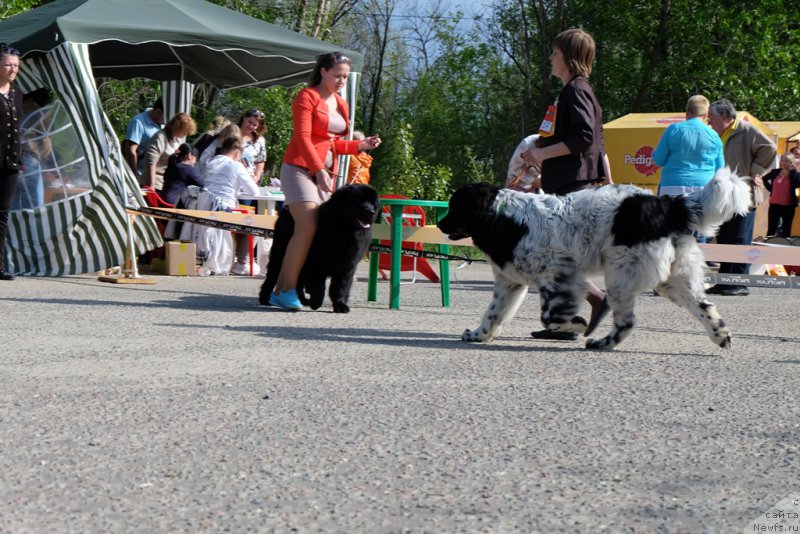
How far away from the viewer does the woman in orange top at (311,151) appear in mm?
7852

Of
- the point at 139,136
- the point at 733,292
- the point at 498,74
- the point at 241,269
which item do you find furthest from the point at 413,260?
the point at 498,74

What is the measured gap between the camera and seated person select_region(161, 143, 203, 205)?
12.3m

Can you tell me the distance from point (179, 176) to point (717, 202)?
7.87 m

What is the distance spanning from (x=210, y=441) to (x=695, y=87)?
24009 millimetres

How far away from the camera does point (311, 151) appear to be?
25.6 feet

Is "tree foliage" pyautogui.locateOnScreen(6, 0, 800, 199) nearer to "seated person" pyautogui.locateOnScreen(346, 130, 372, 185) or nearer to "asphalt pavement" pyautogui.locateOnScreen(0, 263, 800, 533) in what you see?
"seated person" pyautogui.locateOnScreen(346, 130, 372, 185)

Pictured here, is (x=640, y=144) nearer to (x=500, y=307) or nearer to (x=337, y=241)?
(x=337, y=241)

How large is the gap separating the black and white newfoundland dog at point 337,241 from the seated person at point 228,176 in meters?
4.04

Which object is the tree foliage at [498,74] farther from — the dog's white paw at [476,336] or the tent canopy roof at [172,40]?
the dog's white paw at [476,336]

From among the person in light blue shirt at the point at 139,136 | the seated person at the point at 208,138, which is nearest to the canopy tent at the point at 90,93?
the seated person at the point at 208,138

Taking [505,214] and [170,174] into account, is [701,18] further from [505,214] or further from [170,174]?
[505,214]

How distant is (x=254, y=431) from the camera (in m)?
3.89

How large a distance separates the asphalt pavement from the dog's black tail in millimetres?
A: 774

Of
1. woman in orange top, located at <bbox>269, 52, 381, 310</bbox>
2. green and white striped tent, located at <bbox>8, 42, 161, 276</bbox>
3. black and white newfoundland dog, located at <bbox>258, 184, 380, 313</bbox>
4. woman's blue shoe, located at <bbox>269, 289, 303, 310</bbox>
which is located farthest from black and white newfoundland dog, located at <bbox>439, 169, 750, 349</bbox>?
green and white striped tent, located at <bbox>8, 42, 161, 276</bbox>
